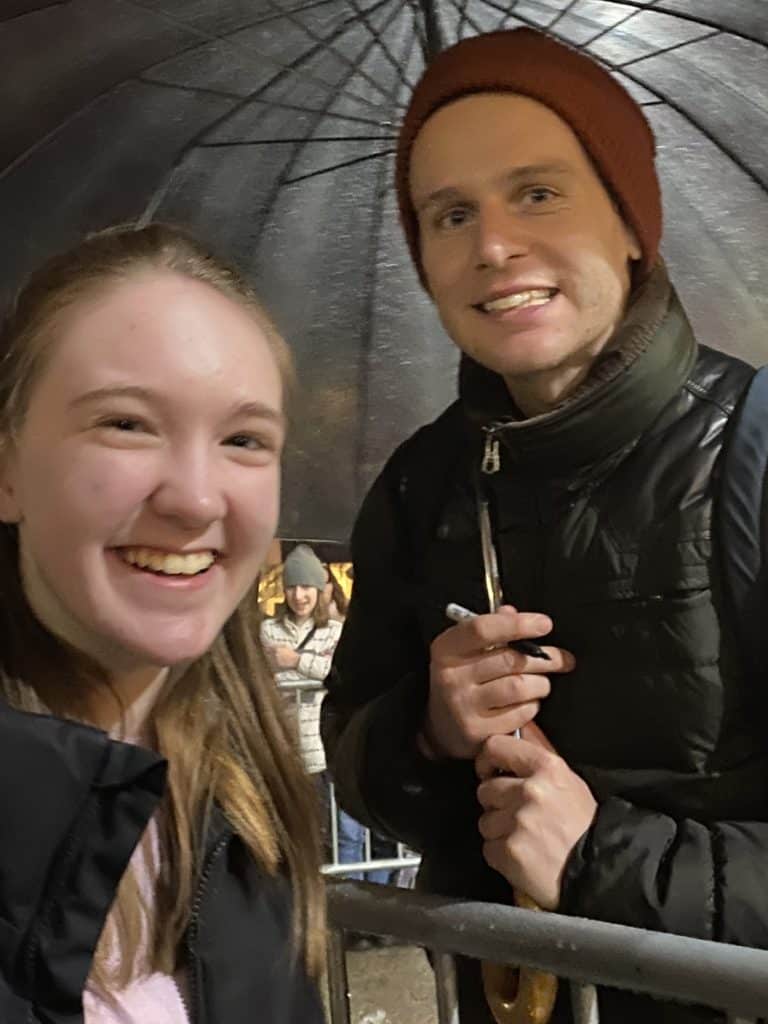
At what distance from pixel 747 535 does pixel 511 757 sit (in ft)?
1.03

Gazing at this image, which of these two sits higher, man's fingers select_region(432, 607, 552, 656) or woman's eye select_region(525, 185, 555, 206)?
woman's eye select_region(525, 185, 555, 206)

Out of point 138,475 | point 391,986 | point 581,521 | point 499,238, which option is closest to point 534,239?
point 499,238

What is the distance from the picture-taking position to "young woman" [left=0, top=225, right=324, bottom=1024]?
2.75 feet

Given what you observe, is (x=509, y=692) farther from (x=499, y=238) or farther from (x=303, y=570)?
(x=499, y=238)

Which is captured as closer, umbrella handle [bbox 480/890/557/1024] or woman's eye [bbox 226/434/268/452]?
woman's eye [bbox 226/434/268/452]

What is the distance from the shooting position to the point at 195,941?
3.26ft

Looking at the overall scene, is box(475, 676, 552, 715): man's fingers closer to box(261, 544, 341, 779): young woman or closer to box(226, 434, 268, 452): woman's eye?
box(261, 544, 341, 779): young woman

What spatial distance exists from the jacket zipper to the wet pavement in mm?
625

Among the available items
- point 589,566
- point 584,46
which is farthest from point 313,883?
point 584,46

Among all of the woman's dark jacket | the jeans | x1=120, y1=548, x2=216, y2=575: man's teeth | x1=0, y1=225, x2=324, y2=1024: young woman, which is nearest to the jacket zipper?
x1=0, y1=225, x2=324, y2=1024: young woman

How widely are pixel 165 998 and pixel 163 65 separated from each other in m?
0.93

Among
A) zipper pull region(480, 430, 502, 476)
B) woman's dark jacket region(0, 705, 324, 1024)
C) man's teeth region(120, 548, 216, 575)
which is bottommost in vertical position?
woman's dark jacket region(0, 705, 324, 1024)

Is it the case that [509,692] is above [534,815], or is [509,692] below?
above

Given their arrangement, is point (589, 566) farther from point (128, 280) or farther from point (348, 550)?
point (128, 280)
